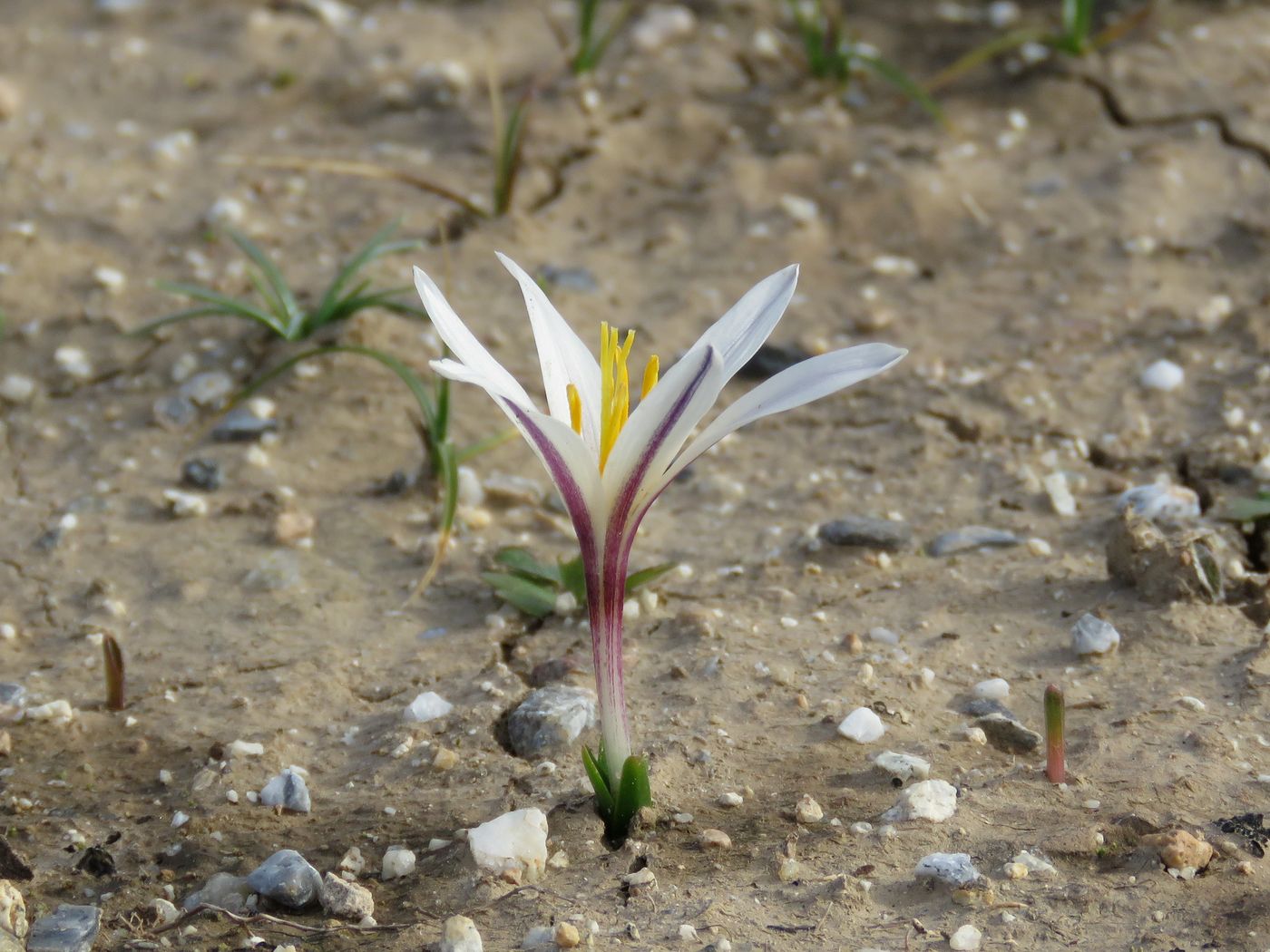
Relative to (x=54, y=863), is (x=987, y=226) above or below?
above

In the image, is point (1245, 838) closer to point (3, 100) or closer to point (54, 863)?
point (54, 863)

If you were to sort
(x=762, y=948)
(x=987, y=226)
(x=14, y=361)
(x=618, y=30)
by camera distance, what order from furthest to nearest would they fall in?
1. (x=618, y=30)
2. (x=987, y=226)
3. (x=14, y=361)
4. (x=762, y=948)

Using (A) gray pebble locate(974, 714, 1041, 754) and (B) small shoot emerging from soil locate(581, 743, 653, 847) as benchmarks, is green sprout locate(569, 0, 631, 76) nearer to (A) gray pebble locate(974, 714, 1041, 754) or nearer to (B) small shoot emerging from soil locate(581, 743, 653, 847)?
(A) gray pebble locate(974, 714, 1041, 754)

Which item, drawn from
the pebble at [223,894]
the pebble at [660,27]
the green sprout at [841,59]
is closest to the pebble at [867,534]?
the pebble at [223,894]

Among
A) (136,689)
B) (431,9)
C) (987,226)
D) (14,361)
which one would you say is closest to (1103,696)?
(136,689)

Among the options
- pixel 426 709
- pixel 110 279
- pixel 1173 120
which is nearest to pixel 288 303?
pixel 110 279

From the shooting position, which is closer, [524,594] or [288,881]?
[288,881]

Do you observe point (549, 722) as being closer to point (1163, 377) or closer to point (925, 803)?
point (925, 803)
